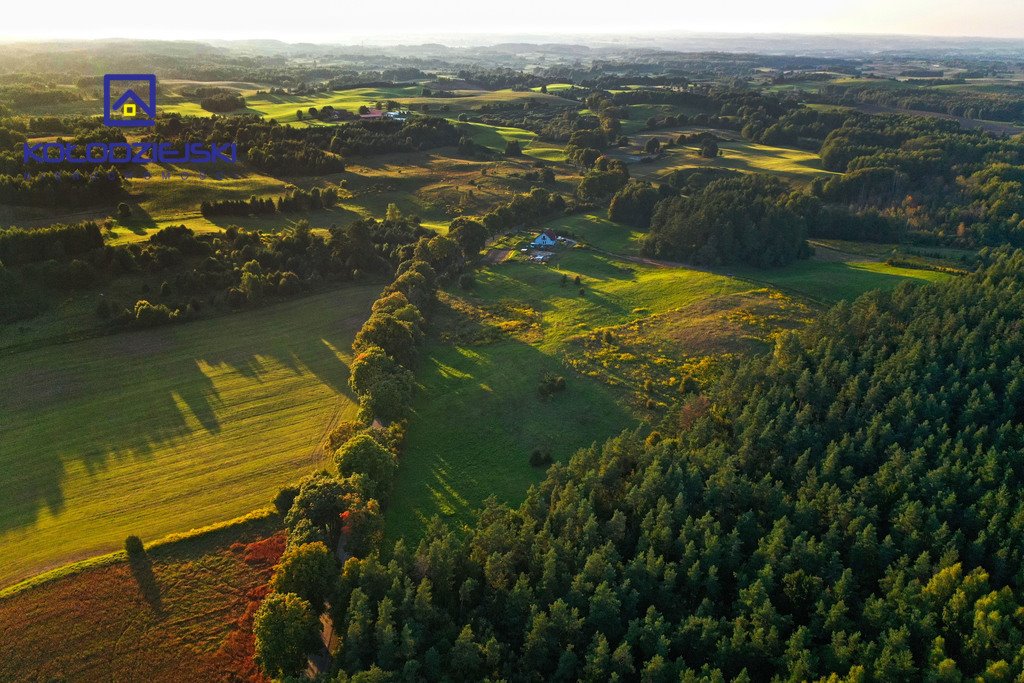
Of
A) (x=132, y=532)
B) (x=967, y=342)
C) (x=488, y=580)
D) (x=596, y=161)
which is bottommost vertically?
(x=132, y=532)

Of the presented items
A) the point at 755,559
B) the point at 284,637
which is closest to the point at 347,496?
the point at 284,637

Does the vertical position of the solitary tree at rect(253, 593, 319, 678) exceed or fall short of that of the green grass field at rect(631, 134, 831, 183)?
it falls short

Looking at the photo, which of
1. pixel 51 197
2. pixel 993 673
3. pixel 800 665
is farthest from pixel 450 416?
pixel 51 197

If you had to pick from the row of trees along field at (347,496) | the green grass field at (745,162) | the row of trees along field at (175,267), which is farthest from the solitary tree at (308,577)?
the green grass field at (745,162)

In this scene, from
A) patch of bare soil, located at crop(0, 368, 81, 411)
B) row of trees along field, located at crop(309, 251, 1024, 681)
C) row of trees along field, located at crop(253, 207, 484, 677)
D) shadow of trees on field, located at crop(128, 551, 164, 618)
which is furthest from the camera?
patch of bare soil, located at crop(0, 368, 81, 411)

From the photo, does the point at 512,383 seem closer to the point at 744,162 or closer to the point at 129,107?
the point at 744,162

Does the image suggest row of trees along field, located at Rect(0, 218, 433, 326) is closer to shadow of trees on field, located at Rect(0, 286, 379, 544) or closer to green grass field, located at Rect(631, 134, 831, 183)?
shadow of trees on field, located at Rect(0, 286, 379, 544)

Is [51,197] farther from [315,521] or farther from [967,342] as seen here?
[967,342]

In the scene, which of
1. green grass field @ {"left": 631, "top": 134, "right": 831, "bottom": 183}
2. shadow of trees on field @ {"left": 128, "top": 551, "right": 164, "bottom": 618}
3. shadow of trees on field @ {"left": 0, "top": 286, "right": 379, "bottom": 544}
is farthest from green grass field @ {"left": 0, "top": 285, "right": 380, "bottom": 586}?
green grass field @ {"left": 631, "top": 134, "right": 831, "bottom": 183}

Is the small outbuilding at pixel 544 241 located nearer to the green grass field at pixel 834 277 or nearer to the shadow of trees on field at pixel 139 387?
the green grass field at pixel 834 277
